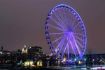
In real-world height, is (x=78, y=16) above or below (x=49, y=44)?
above

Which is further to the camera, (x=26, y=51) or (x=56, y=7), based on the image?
(x=26, y=51)

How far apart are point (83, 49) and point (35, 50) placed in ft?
281

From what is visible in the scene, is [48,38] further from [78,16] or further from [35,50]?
[35,50]

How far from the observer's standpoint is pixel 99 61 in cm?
13575

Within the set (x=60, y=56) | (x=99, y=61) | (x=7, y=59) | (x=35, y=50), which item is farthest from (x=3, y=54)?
(x=60, y=56)

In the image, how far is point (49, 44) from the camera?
2554 inches

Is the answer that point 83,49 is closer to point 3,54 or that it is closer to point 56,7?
point 56,7

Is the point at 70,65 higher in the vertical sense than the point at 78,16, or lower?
lower

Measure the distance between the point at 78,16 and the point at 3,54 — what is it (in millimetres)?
70787

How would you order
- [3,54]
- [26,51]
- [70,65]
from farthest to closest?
[26,51], [3,54], [70,65]

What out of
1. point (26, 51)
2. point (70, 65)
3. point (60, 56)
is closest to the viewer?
point (60, 56)

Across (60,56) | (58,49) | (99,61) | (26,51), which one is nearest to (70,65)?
(60,56)

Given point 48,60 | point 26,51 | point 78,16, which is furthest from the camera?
point 26,51

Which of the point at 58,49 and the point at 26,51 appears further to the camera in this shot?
the point at 26,51
